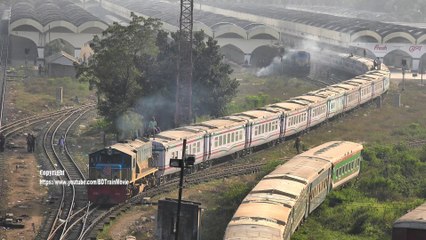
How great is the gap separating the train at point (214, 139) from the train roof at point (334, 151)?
5.31m

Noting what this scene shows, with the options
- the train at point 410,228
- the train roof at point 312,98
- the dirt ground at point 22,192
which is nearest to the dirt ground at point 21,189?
the dirt ground at point 22,192

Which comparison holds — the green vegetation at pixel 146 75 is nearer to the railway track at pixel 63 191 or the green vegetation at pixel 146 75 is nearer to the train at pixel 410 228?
the railway track at pixel 63 191

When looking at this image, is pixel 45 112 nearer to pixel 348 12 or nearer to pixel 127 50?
pixel 127 50

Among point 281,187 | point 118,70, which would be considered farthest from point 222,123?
point 281,187

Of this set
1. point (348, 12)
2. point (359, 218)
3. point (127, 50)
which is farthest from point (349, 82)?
point (348, 12)

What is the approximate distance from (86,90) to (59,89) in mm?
6382

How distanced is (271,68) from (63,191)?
48460 millimetres

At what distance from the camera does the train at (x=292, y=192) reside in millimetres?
21522

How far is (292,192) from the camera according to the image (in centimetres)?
2584

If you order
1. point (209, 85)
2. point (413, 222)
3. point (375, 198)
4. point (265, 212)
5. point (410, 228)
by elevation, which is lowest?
point (375, 198)

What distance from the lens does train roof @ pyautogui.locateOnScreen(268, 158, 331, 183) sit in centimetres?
2836

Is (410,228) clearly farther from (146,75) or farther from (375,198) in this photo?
(146,75)

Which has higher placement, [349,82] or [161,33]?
[161,33]

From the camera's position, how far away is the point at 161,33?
4928cm
